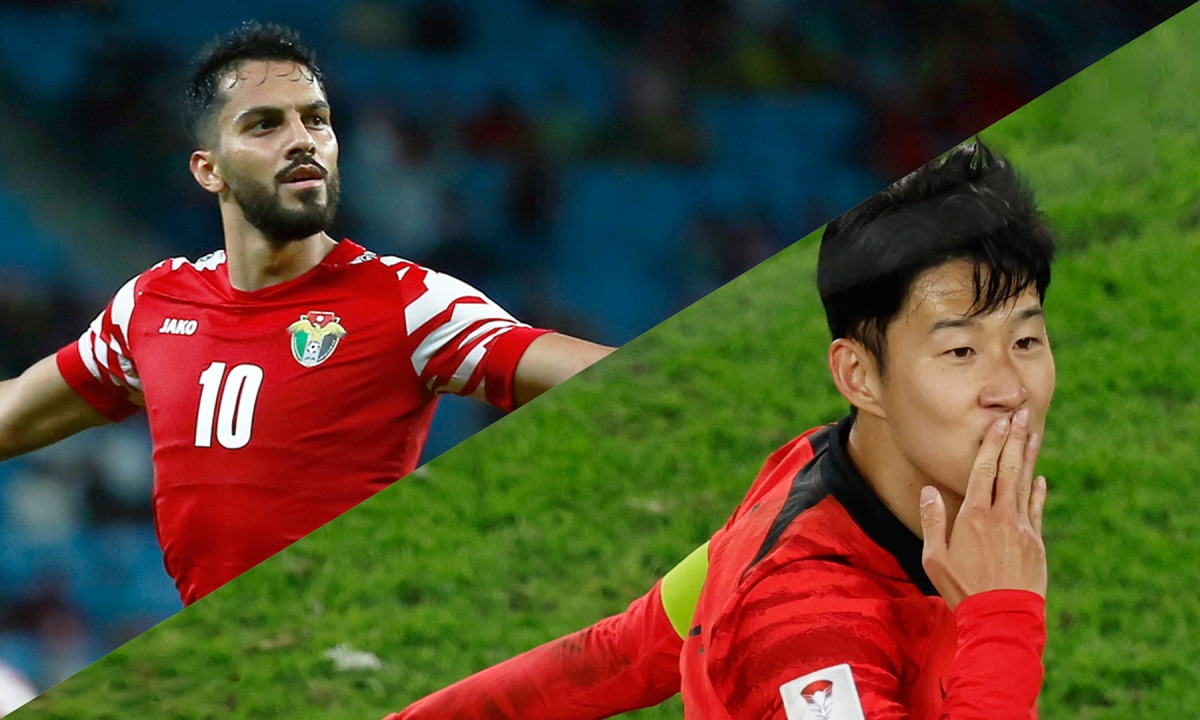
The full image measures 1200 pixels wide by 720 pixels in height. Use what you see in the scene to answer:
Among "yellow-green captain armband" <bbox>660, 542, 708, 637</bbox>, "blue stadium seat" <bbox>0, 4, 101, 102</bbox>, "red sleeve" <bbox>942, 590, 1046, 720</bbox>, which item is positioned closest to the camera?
"blue stadium seat" <bbox>0, 4, 101, 102</bbox>

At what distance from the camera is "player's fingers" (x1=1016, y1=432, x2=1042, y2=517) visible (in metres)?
1.21

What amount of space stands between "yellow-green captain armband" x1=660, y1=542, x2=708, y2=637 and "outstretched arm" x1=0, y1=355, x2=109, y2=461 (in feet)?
2.44

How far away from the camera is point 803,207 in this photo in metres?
0.76

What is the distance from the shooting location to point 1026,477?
1.22m

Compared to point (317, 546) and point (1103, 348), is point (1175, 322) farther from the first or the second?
point (317, 546)

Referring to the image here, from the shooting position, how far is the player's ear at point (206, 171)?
78 centimetres

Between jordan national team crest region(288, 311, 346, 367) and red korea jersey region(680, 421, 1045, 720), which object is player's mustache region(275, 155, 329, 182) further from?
red korea jersey region(680, 421, 1045, 720)

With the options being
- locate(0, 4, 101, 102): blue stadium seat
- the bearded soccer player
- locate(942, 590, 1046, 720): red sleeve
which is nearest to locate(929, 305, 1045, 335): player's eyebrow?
the bearded soccer player

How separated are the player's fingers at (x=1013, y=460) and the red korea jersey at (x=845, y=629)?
0.08 meters

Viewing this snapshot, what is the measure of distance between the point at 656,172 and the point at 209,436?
1.21 ft

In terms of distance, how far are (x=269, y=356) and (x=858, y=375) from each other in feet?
1.89

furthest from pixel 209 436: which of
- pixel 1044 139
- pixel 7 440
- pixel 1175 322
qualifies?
pixel 1175 322

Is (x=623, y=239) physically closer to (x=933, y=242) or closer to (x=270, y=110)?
(x=270, y=110)

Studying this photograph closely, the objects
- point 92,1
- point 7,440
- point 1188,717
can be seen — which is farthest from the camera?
point 1188,717
